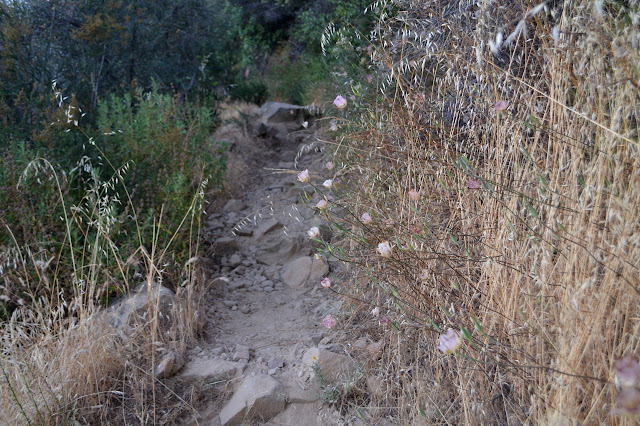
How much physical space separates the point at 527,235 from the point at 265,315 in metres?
2.25

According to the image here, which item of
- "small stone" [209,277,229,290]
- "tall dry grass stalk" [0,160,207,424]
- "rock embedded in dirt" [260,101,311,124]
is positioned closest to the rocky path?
"small stone" [209,277,229,290]

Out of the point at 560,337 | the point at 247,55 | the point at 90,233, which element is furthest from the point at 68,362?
the point at 247,55

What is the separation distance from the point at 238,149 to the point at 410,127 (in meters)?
4.64

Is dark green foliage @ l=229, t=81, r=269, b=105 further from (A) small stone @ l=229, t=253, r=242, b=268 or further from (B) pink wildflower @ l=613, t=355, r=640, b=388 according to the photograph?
(B) pink wildflower @ l=613, t=355, r=640, b=388

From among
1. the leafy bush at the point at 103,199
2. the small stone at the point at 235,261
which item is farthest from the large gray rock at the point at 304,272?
the leafy bush at the point at 103,199

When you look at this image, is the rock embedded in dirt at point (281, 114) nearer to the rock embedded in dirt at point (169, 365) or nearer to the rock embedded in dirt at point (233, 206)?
the rock embedded in dirt at point (233, 206)

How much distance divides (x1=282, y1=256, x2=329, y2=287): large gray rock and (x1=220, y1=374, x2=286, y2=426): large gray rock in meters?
1.43

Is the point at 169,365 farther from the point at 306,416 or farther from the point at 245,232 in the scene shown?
the point at 245,232

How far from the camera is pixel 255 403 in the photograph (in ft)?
8.66

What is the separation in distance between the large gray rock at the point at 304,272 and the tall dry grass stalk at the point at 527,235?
101 centimetres

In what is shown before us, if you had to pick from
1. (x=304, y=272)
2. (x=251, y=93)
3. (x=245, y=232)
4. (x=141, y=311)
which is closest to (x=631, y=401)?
(x=141, y=311)

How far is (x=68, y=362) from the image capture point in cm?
261

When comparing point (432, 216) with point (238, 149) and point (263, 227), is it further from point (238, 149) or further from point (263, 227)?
point (238, 149)

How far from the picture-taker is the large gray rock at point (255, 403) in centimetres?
262
